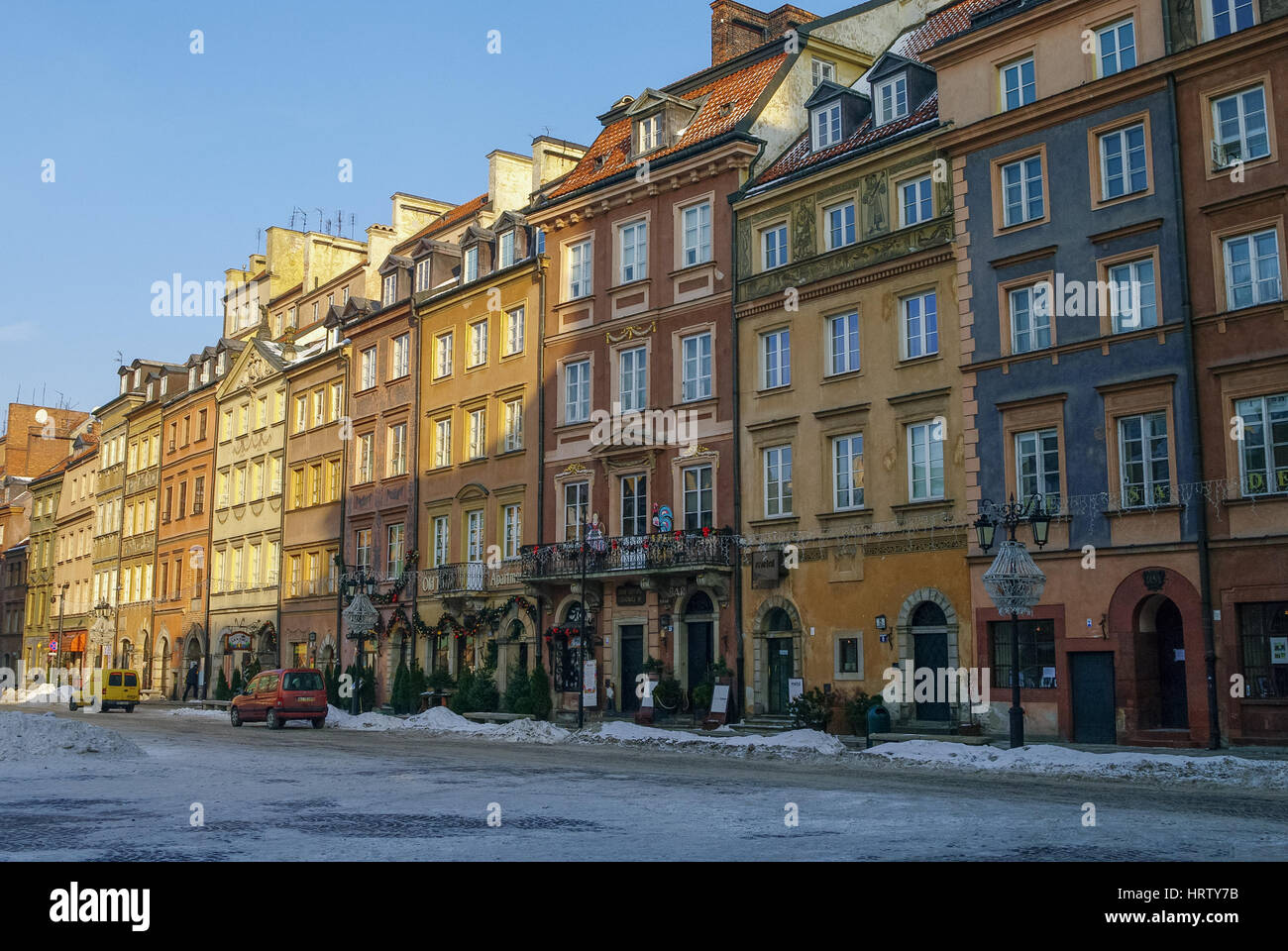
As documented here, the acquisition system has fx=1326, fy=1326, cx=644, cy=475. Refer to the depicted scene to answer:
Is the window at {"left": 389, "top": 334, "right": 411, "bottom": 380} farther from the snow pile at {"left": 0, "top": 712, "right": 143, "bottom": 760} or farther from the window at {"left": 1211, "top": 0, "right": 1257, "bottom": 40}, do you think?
the window at {"left": 1211, "top": 0, "right": 1257, "bottom": 40}

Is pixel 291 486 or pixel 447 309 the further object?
pixel 291 486

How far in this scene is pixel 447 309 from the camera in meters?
47.6

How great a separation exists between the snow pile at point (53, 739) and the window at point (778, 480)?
16378 millimetres

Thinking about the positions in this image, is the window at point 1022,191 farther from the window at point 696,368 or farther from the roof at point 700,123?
the window at point 696,368

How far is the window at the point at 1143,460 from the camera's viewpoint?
25906 millimetres

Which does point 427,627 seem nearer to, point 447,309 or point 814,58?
point 447,309

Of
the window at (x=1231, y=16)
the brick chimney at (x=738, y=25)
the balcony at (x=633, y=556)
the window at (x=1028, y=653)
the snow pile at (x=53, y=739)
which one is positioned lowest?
the snow pile at (x=53, y=739)

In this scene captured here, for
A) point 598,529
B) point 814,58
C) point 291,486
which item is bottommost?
point 598,529

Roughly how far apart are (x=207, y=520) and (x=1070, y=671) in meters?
47.1

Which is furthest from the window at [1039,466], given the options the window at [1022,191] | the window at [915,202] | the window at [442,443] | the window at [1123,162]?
the window at [442,443]

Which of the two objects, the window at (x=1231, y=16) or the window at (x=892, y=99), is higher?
the window at (x=892, y=99)

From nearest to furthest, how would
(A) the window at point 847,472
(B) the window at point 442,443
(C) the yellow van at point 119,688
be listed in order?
(A) the window at point 847,472, (B) the window at point 442,443, (C) the yellow van at point 119,688

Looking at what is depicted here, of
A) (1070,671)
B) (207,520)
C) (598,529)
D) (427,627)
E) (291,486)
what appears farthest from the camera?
(207,520)
